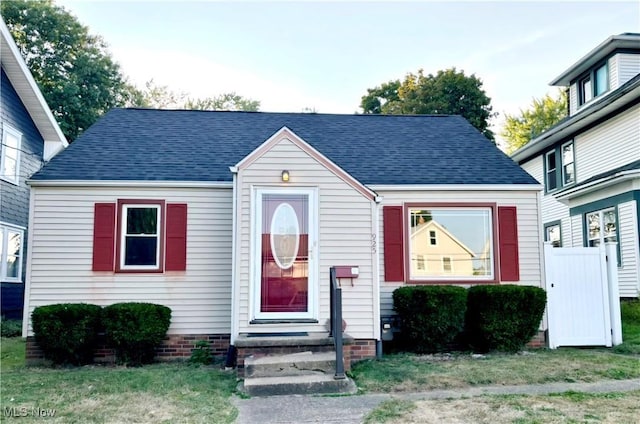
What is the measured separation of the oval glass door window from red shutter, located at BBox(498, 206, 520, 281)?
12.2 feet

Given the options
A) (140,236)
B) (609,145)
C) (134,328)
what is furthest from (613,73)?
(134,328)

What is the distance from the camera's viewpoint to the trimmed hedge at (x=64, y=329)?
744 centimetres

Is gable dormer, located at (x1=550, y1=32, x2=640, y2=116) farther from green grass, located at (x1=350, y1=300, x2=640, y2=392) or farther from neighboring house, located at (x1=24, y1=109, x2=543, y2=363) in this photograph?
green grass, located at (x1=350, y1=300, x2=640, y2=392)

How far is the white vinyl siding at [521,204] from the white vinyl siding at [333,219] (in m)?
1.17

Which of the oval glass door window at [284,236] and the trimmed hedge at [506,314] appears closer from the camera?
the oval glass door window at [284,236]

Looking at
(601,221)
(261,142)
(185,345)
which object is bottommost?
(185,345)

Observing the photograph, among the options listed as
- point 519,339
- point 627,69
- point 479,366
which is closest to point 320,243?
point 479,366

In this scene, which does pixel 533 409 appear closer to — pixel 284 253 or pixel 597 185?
pixel 284 253

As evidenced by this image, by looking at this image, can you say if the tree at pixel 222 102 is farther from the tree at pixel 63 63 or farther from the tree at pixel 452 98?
the tree at pixel 452 98

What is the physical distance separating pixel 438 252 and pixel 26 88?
9.70m

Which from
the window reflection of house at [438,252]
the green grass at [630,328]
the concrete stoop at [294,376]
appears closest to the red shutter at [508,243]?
the window reflection of house at [438,252]

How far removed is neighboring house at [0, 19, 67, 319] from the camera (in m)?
11.2

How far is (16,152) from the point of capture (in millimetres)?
11820

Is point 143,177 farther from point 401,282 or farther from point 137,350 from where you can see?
point 401,282
